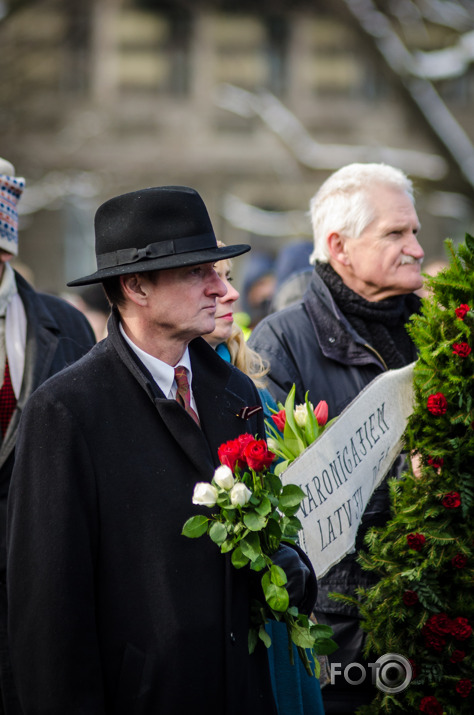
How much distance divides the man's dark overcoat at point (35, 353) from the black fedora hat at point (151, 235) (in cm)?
115

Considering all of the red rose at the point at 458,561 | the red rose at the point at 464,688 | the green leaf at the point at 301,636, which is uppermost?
the red rose at the point at 458,561

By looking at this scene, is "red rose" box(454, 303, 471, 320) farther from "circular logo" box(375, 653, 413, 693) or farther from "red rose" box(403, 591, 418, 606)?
"circular logo" box(375, 653, 413, 693)

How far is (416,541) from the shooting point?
3062mm

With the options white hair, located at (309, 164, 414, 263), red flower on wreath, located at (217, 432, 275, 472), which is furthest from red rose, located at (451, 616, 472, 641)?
white hair, located at (309, 164, 414, 263)

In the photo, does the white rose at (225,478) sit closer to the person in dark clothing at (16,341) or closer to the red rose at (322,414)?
the red rose at (322,414)

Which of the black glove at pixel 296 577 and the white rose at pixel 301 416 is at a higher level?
the white rose at pixel 301 416

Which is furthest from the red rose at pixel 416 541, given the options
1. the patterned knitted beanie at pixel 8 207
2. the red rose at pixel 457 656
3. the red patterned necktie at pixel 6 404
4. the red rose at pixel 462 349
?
the patterned knitted beanie at pixel 8 207

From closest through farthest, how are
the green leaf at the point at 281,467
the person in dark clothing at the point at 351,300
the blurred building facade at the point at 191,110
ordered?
the green leaf at the point at 281,467 → the person in dark clothing at the point at 351,300 → the blurred building facade at the point at 191,110

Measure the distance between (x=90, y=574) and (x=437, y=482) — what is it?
47.9 inches

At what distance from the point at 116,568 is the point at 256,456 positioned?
1.49 ft

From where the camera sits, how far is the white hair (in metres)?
3.98

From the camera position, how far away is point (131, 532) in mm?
2441

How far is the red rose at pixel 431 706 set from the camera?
3.01m

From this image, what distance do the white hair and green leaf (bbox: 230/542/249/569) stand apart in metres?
1.92
